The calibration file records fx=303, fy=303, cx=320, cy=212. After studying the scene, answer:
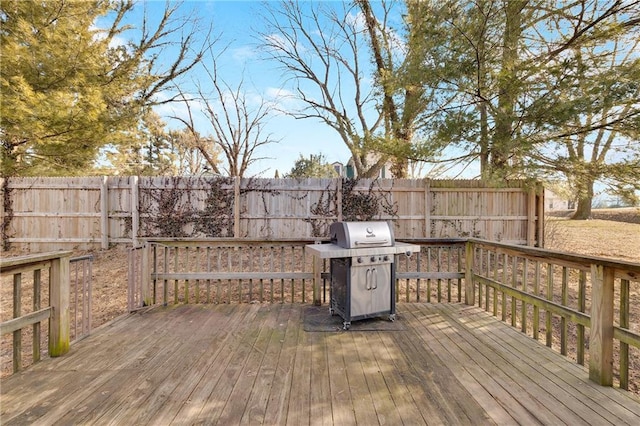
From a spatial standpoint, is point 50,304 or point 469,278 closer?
point 50,304

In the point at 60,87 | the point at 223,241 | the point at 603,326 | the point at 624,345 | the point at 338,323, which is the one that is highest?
the point at 60,87

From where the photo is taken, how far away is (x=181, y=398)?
184 centimetres

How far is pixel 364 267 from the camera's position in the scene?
3.00 metres

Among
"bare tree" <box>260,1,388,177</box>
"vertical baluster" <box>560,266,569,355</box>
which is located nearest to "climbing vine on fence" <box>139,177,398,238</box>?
"bare tree" <box>260,1,388,177</box>

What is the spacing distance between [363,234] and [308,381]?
1.41 m

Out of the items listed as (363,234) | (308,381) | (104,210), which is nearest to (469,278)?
(363,234)

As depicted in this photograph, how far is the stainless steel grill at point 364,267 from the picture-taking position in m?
2.94

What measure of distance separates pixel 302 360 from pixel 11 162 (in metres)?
8.69

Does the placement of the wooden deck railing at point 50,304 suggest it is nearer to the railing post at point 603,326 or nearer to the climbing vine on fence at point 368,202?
the railing post at point 603,326

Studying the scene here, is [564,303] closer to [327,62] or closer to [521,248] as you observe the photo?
[521,248]

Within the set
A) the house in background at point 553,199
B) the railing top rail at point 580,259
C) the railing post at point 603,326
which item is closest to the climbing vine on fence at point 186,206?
the railing top rail at point 580,259

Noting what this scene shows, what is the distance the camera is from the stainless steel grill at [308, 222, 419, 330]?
2936 millimetres

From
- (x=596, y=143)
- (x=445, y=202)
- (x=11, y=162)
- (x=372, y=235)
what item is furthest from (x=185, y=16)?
(x=596, y=143)

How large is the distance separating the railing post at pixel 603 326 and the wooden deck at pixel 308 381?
10 cm
